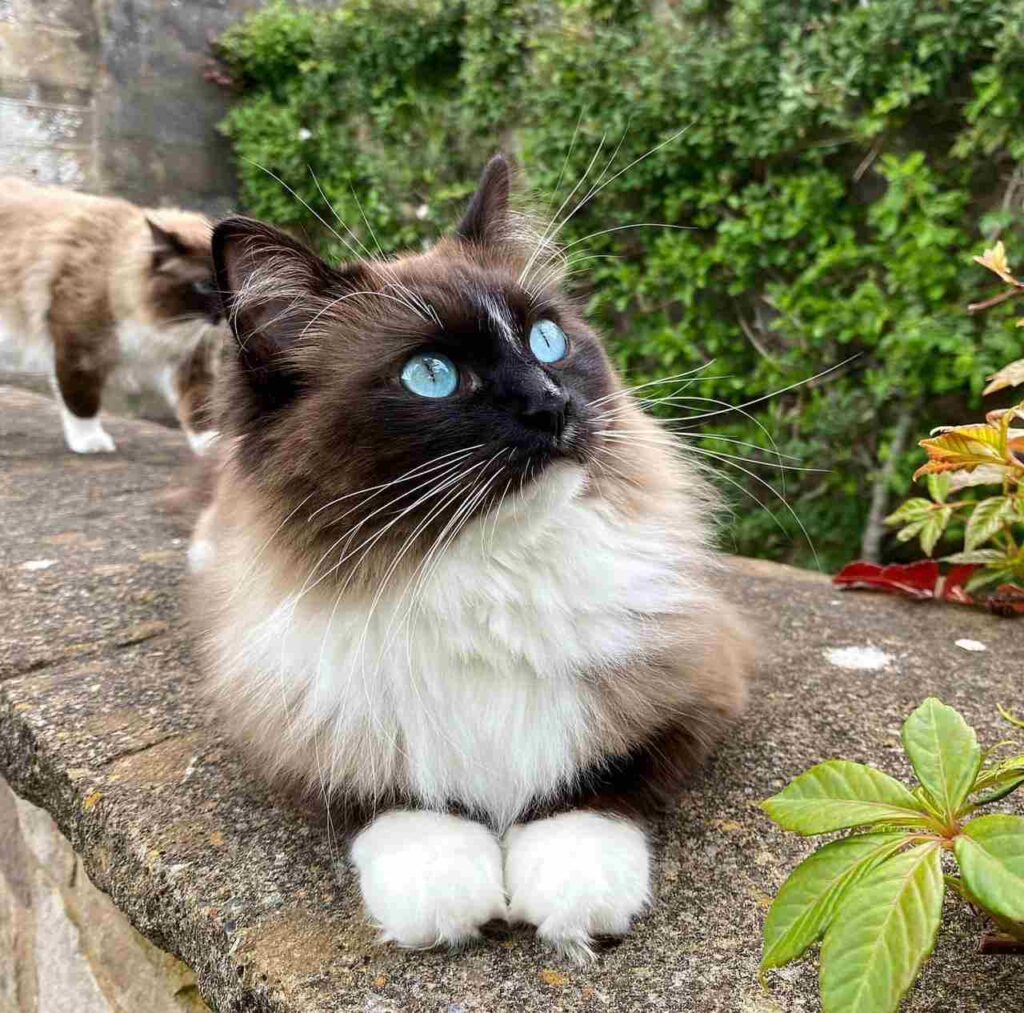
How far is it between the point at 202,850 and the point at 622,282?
3.47m

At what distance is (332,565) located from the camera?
123 cm

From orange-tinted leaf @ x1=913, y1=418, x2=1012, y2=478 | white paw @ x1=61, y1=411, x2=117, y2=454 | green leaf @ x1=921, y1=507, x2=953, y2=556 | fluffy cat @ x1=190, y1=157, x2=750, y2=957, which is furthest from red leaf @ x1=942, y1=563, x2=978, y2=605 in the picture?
white paw @ x1=61, y1=411, x2=117, y2=454

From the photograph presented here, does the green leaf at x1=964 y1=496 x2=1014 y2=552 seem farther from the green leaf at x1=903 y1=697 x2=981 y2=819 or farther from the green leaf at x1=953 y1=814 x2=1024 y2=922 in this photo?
the green leaf at x1=953 y1=814 x2=1024 y2=922

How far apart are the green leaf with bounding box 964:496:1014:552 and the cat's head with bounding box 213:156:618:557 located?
3.62 ft

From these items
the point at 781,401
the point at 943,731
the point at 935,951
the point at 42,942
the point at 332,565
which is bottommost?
the point at 42,942

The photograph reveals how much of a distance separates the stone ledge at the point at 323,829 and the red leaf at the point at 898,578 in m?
0.09

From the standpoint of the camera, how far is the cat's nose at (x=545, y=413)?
1.15 meters

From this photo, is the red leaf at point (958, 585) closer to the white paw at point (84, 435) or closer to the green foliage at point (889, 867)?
the green foliage at point (889, 867)

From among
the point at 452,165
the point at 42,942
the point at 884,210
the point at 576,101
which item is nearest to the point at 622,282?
the point at 576,101

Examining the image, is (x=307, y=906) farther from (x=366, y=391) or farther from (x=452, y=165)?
(x=452, y=165)

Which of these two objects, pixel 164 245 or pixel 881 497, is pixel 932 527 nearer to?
pixel 881 497

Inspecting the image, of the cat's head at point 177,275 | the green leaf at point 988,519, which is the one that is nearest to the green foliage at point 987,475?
the green leaf at point 988,519

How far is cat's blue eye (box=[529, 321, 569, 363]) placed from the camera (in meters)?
1.33

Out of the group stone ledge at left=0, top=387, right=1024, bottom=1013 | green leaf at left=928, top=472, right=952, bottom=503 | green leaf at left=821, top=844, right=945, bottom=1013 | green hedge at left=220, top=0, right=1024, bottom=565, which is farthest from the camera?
green hedge at left=220, top=0, right=1024, bottom=565
